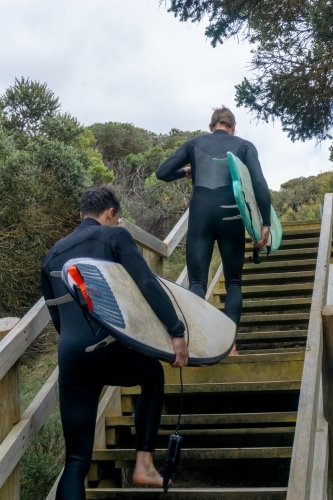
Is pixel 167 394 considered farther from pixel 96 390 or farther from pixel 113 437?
pixel 96 390

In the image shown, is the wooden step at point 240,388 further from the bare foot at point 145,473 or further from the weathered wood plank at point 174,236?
the weathered wood plank at point 174,236

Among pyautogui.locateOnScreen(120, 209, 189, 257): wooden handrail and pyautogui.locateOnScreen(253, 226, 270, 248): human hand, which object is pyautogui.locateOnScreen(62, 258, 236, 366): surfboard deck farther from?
pyautogui.locateOnScreen(120, 209, 189, 257): wooden handrail

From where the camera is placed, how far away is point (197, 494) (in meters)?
3.48

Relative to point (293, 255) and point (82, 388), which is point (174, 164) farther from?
point (293, 255)

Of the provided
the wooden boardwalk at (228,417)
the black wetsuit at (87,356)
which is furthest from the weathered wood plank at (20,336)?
the black wetsuit at (87,356)

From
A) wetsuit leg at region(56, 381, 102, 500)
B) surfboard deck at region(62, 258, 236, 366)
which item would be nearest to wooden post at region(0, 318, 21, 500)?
wetsuit leg at region(56, 381, 102, 500)

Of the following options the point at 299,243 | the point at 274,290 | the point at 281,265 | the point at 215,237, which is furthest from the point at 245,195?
the point at 299,243

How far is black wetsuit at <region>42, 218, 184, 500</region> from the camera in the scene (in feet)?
9.26

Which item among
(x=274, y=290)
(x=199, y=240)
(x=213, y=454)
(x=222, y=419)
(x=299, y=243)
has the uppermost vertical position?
(x=199, y=240)

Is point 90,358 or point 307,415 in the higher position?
point 90,358

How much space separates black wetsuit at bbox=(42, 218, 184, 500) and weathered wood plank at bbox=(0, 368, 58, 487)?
221 mm

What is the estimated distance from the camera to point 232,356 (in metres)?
4.23

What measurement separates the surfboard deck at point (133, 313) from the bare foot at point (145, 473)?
0.49 metres

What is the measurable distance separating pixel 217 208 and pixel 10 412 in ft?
6.07
